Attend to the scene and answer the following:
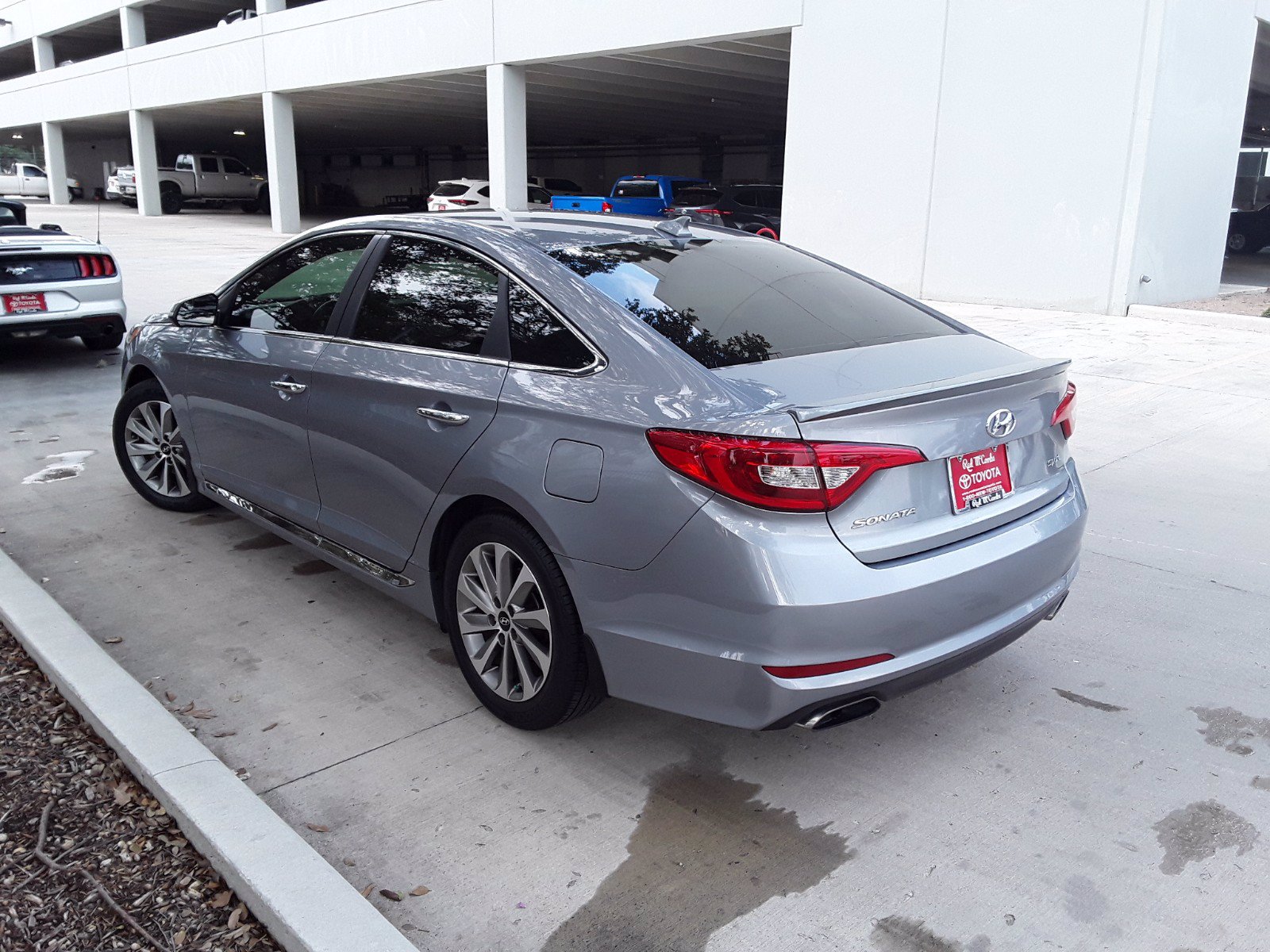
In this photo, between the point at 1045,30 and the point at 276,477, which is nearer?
the point at 276,477

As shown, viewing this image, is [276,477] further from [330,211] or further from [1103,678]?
[330,211]

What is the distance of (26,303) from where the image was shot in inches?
333

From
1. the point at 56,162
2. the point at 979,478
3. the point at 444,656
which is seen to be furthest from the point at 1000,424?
the point at 56,162

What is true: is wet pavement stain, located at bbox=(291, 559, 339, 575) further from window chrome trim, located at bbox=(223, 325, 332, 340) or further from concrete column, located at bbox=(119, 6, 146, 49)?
concrete column, located at bbox=(119, 6, 146, 49)

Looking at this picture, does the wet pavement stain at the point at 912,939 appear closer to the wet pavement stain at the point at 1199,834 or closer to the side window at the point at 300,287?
the wet pavement stain at the point at 1199,834

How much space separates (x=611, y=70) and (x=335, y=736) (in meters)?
20.8

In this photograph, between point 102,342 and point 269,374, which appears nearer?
point 269,374

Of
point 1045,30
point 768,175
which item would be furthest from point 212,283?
point 768,175

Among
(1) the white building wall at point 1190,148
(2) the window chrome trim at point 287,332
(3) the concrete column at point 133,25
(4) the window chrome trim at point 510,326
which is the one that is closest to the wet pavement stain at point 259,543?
(2) the window chrome trim at point 287,332

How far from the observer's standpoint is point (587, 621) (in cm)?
293

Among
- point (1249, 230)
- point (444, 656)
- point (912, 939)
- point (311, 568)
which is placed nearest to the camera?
point (912, 939)

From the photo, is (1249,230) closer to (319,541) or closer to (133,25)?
(319,541)

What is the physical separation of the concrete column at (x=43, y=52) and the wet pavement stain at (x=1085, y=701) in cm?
4824

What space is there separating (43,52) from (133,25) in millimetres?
10468
